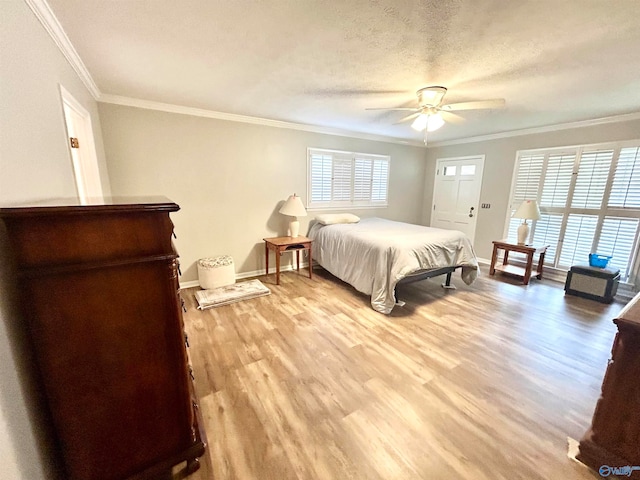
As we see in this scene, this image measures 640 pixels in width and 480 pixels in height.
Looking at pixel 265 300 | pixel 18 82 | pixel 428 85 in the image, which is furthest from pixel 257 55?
pixel 265 300

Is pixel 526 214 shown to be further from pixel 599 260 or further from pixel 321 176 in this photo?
pixel 321 176

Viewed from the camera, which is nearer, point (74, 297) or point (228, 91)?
point (74, 297)

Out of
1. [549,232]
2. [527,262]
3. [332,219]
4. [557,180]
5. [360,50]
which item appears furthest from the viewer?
[332,219]

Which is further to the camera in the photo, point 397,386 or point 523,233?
point 523,233

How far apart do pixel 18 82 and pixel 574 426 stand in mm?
3379

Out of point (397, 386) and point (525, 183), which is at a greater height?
point (525, 183)

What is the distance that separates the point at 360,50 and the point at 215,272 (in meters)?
2.90

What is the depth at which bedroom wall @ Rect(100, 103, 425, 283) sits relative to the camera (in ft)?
9.94

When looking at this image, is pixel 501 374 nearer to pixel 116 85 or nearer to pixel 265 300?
pixel 265 300

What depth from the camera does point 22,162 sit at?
1110mm

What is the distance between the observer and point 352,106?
10.0ft

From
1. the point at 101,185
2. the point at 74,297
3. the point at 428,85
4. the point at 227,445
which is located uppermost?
the point at 428,85

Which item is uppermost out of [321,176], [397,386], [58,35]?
[58,35]

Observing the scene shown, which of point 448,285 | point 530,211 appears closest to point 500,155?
point 530,211
